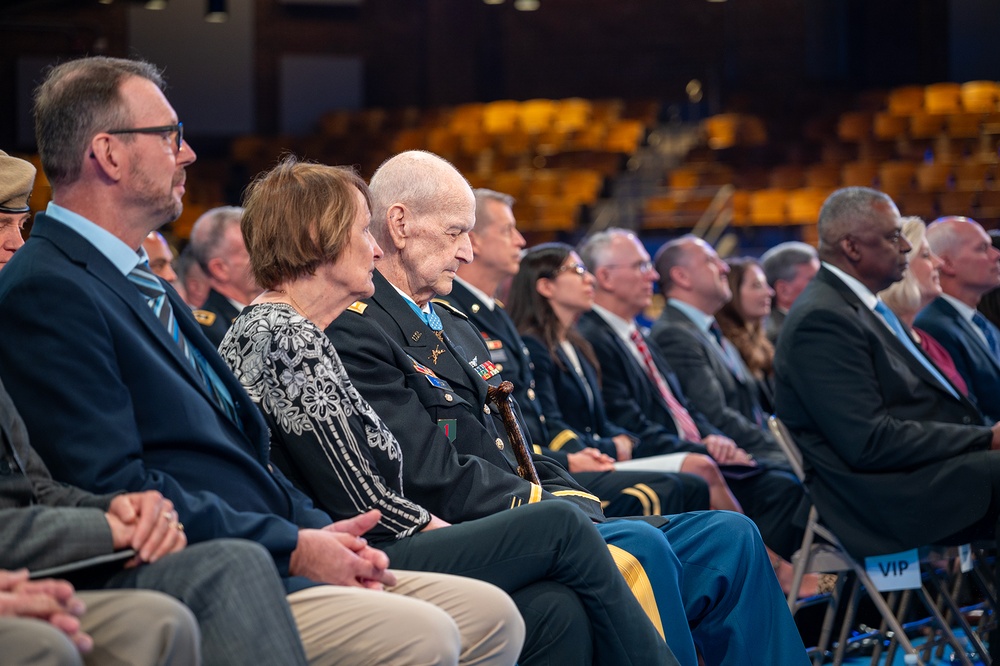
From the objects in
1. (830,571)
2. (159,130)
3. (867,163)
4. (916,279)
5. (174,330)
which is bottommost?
(830,571)

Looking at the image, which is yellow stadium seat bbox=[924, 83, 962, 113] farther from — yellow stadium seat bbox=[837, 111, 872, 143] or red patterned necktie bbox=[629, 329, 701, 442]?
red patterned necktie bbox=[629, 329, 701, 442]

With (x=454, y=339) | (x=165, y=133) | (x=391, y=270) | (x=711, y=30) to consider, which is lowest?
(x=454, y=339)

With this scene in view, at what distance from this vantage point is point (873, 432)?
12.1ft

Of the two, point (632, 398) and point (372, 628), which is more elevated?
point (372, 628)

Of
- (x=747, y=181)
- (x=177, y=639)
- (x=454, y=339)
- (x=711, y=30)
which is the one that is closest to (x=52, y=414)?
(x=177, y=639)

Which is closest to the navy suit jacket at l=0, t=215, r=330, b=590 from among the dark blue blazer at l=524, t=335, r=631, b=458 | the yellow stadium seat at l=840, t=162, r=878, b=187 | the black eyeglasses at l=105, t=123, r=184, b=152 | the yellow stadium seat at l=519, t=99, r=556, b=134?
the black eyeglasses at l=105, t=123, r=184, b=152

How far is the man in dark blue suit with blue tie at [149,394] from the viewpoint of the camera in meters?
1.88

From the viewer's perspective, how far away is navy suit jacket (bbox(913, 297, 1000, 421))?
4730 mm

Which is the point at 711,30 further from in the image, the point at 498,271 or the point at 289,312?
the point at 289,312

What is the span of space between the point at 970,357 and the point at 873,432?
1.29 m

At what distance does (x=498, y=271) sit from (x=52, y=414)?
2476 millimetres

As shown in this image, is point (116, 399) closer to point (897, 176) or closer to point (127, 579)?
point (127, 579)

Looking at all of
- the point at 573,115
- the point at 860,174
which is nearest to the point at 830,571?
the point at 860,174

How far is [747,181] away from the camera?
12047 mm
